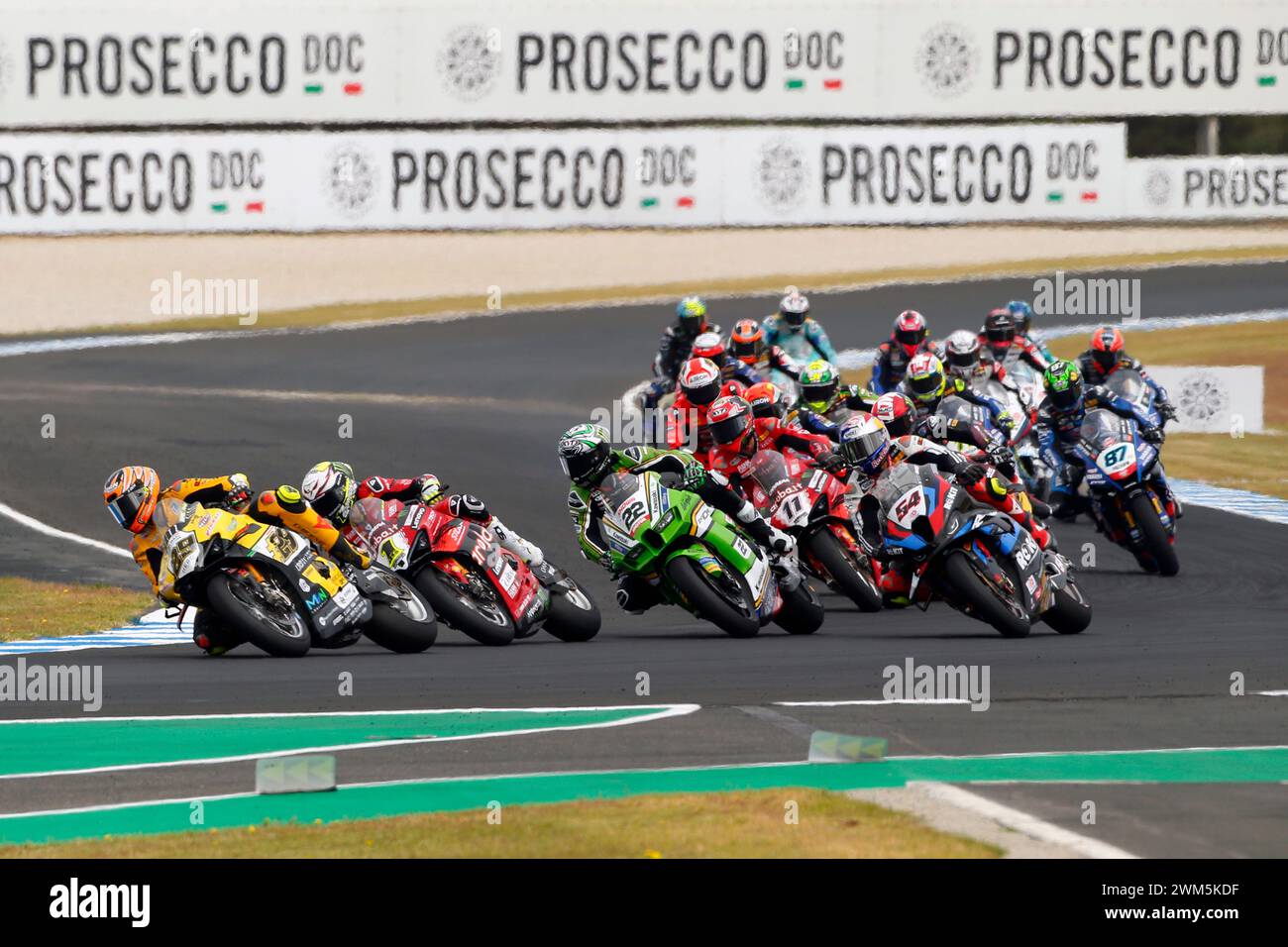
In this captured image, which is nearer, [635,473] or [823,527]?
[635,473]

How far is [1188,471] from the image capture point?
25031 millimetres

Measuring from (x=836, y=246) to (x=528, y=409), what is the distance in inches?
514

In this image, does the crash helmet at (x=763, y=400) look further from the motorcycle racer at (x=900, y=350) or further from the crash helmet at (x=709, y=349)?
the motorcycle racer at (x=900, y=350)

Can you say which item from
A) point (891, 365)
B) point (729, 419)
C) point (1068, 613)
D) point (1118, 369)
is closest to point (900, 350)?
point (891, 365)

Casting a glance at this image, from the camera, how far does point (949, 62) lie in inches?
1688

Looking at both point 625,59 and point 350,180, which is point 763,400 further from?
point 625,59

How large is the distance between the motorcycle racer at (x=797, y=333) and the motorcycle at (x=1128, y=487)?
5478 millimetres

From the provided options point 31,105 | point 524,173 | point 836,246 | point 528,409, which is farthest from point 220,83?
point 528,409

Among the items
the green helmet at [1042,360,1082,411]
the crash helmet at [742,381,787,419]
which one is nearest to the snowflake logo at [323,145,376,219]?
the green helmet at [1042,360,1082,411]

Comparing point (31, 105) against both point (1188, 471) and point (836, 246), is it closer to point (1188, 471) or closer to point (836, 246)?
point (836, 246)

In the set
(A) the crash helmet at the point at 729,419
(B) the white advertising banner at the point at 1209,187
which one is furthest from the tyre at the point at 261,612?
(B) the white advertising banner at the point at 1209,187

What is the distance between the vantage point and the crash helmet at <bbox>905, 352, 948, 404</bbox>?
18125 mm

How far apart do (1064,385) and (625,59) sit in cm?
2534

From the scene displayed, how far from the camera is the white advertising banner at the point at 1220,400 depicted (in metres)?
28.7
